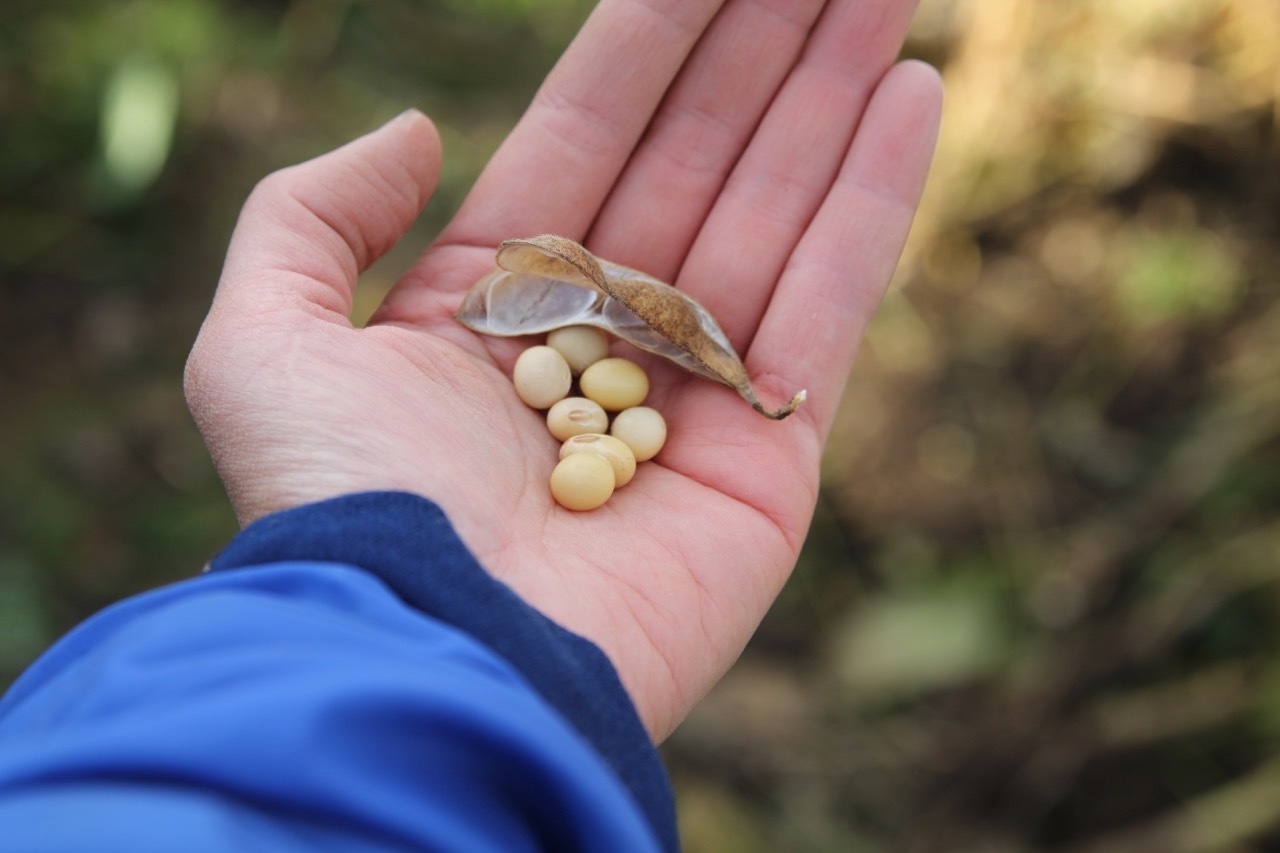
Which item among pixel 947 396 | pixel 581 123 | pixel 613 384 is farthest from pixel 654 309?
pixel 947 396

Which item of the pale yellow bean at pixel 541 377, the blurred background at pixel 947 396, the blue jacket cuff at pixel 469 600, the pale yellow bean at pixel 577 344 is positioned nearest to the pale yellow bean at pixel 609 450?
the pale yellow bean at pixel 541 377

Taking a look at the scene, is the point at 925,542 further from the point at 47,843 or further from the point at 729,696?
the point at 47,843

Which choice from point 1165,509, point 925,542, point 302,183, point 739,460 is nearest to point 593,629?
point 739,460

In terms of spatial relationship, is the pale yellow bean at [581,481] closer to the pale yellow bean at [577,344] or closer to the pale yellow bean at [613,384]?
the pale yellow bean at [613,384]

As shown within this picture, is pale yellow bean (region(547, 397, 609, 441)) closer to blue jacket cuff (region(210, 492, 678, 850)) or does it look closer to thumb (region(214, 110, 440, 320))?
thumb (region(214, 110, 440, 320))

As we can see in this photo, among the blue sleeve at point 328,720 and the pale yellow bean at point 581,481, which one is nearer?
the blue sleeve at point 328,720

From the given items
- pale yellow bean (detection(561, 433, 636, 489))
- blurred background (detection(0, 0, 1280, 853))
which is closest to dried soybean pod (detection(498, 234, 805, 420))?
pale yellow bean (detection(561, 433, 636, 489))

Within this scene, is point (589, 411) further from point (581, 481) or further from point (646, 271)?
point (646, 271)
